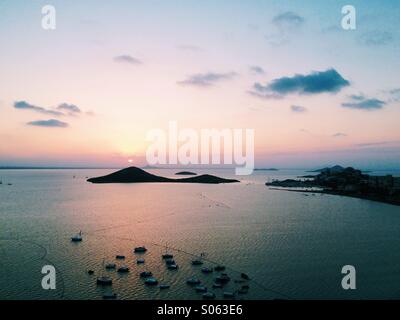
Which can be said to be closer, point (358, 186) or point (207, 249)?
point (207, 249)

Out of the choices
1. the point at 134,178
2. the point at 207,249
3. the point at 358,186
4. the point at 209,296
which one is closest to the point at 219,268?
the point at 209,296

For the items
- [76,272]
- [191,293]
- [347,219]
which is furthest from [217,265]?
[347,219]

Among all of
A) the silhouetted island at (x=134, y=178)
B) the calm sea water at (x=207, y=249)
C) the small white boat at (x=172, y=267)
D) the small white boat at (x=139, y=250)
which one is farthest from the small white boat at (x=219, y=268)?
the silhouetted island at (x=134, y=178)

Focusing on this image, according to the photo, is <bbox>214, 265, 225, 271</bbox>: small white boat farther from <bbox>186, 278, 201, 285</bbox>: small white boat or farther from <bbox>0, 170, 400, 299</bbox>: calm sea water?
<bbox>186, 278, 201, 285</bbox>: small white boat

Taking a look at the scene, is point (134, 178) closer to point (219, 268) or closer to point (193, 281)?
point (219, 268)

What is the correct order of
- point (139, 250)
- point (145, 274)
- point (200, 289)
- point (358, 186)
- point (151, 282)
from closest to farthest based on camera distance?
point (200, 289), point (151, 282), point (145, 274), point (139, 250), point (358, 186)

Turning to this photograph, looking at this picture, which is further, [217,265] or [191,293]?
[217,265]

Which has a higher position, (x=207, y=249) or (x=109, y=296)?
(x=109, y=296)
